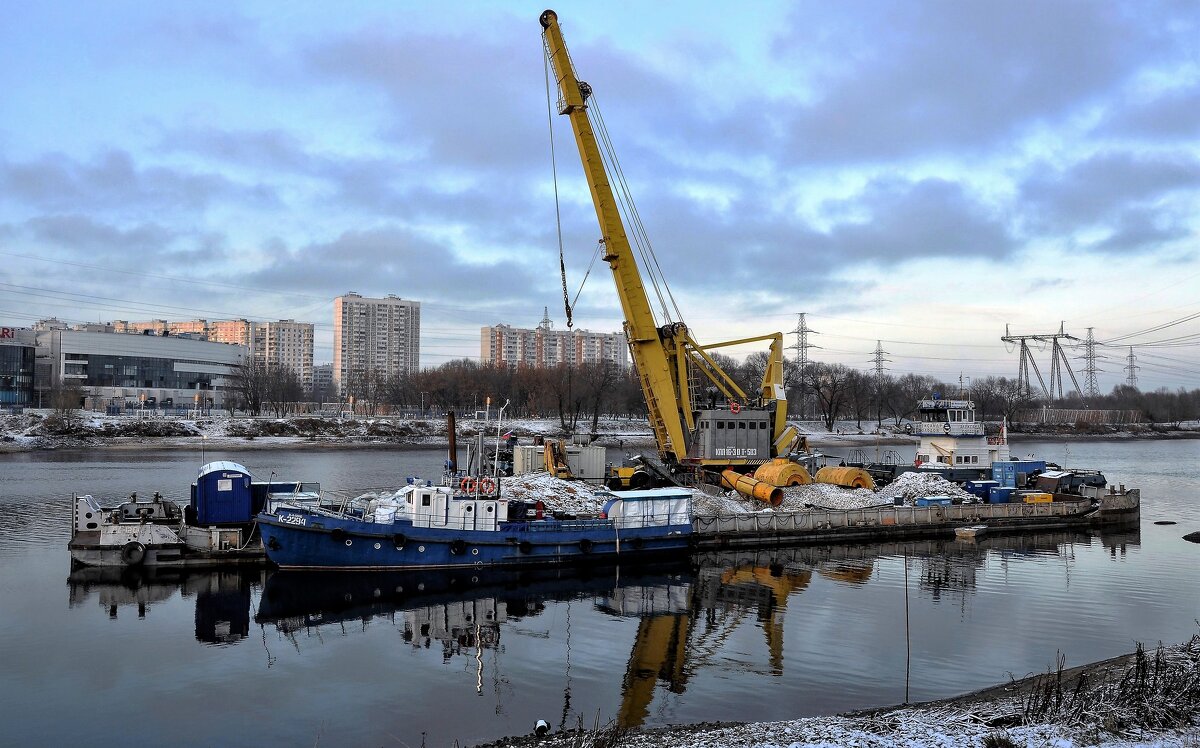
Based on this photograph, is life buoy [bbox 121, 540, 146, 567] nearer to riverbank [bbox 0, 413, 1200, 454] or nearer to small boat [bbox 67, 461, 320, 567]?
small boat [bbox 67, 461, 320, 567]

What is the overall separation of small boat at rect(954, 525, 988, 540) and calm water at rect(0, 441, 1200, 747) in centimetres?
259

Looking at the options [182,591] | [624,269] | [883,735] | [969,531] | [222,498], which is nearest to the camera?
[883,735]

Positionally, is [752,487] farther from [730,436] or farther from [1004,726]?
[1004,726]

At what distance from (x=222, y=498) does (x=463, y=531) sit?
8.29 m

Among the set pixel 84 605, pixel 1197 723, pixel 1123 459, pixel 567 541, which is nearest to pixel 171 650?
pixel 84 605

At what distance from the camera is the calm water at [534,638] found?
48.4ft

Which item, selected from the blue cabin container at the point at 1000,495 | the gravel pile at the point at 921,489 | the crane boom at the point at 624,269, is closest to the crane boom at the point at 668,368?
the crane boom at the point at 624,269

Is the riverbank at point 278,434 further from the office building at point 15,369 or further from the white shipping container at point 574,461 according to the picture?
the office building at point 15,369

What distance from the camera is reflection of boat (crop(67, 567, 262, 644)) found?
801 inches

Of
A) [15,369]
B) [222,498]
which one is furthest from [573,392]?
[222,498]

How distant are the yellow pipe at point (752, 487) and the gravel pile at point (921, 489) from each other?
495 cm

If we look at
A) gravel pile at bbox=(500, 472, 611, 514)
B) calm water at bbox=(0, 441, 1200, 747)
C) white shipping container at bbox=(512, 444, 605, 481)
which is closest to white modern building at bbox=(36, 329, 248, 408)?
white shipping container at bbox=(512, 444, 605, 481)

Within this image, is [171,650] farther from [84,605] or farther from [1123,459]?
[1123,459]

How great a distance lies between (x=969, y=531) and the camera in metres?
34.2
